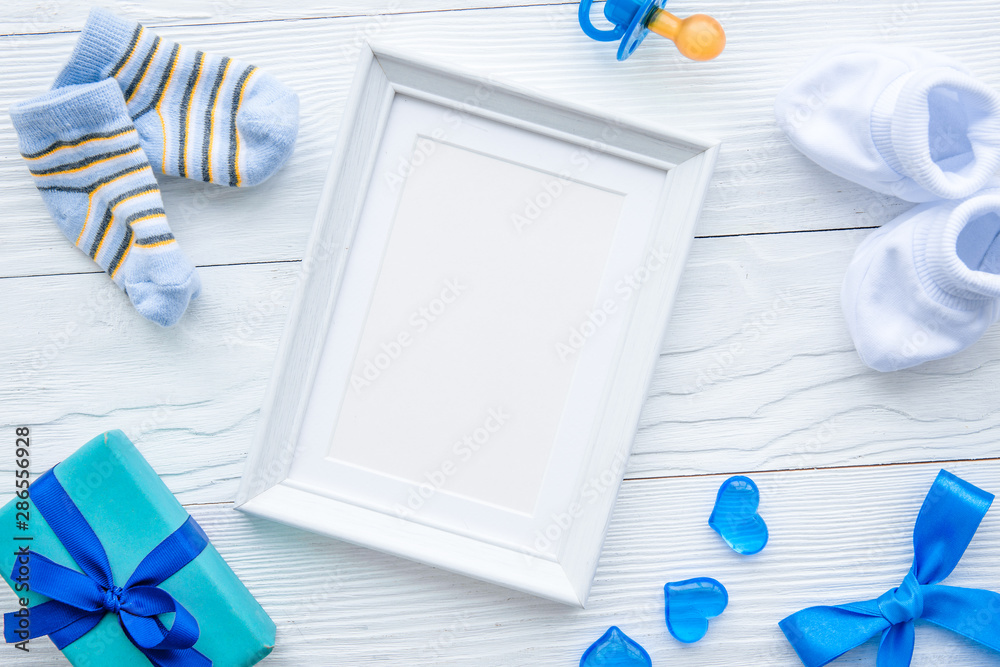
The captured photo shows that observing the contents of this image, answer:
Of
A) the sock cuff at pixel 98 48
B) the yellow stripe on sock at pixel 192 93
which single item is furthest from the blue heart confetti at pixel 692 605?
the sock cuff at pixel 98 48

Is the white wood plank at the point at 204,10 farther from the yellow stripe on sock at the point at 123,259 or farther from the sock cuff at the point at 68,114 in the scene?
the yellow stripe on sock at the point at 123,259

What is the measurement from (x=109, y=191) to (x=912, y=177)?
0.76 metres

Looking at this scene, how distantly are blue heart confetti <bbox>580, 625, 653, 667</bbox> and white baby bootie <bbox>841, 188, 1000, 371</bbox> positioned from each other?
376 mm

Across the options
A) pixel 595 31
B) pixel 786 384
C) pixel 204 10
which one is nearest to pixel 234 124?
pixel 204 10

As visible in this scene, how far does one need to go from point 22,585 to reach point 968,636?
0.91 meters

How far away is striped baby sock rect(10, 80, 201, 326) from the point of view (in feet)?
2.00

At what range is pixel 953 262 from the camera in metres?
0.59

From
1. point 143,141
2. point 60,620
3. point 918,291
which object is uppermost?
point 918,291

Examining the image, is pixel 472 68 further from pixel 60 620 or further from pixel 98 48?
pixel 60 620

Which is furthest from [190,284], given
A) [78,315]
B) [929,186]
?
[929,186]

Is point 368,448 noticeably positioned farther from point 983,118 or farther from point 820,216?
point 983,118

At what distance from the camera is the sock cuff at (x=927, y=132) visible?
579 mm

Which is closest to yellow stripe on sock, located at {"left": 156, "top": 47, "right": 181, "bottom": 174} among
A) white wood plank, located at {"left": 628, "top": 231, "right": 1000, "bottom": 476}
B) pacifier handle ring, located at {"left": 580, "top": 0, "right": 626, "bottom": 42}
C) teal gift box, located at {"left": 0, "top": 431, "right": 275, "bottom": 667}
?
teal gift box, located at {"left": 0, "top": 431, "right": 275, "bottom": 667}

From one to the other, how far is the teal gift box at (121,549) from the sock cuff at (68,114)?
0.95 feet
